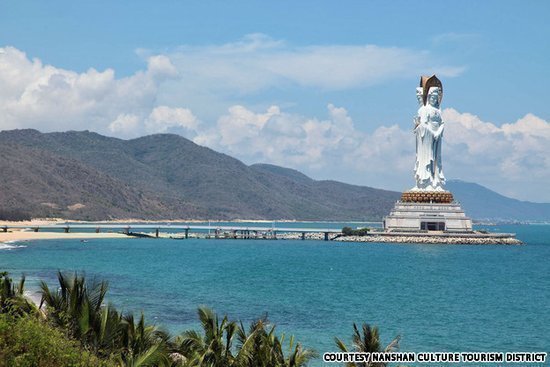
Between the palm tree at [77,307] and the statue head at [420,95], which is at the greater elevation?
the statue head at [420,95]

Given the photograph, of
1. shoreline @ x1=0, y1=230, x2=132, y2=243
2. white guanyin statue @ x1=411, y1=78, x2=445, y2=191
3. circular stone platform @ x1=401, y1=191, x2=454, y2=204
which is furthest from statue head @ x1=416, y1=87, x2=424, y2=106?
shoreline @ x1=0, y1=230, x2=132, y2=243

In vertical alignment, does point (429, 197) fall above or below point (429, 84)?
below

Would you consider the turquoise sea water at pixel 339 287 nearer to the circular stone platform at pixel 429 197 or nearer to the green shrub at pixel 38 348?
the circular stone platform at pixel 429 197

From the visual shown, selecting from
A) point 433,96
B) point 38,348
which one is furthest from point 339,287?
point 433,96

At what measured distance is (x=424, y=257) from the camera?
85.9m

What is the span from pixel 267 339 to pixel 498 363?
14.0 meters

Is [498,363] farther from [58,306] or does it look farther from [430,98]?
[430,98]

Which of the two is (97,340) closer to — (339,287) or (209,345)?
(209,345)

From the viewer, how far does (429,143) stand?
111688 mm

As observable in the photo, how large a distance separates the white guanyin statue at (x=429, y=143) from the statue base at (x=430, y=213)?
1792 mm

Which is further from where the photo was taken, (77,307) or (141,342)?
(141,342)

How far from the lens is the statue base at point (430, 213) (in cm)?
10931

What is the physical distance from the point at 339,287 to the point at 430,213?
56789 millimetres

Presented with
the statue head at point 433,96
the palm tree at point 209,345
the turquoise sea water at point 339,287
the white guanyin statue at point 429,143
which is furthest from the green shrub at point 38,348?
the statue head at point 433,96
